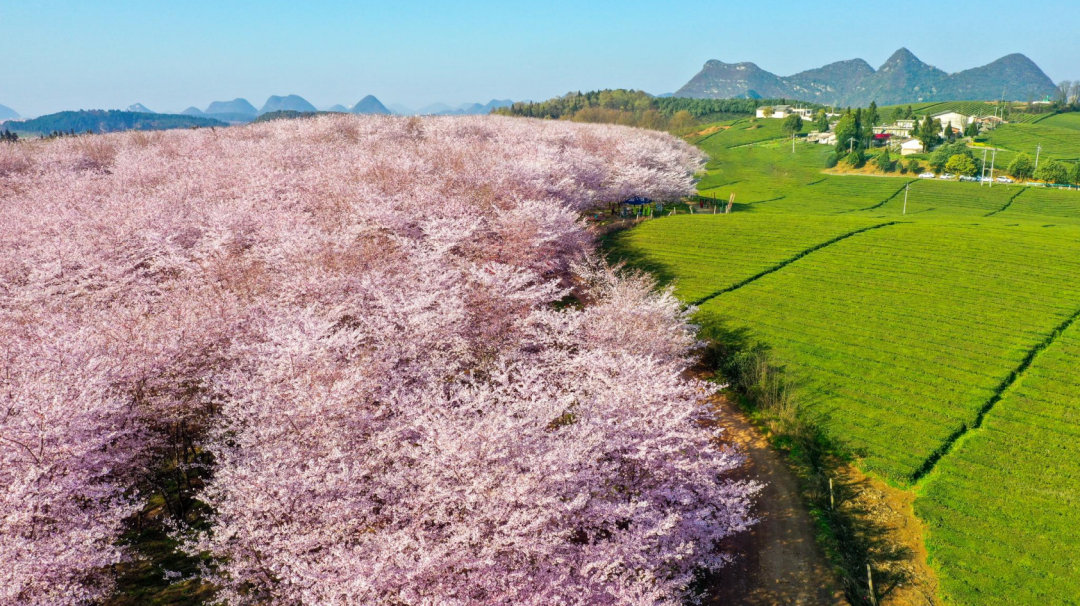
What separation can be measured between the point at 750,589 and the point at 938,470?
12.4 meters

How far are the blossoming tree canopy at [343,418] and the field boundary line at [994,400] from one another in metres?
10.5

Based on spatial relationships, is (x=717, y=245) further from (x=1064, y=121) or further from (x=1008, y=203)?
(x=1064, y=121)

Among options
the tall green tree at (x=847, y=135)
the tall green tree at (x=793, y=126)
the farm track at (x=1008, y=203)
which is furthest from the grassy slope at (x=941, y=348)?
the tall green tree at (x=793, y=126)

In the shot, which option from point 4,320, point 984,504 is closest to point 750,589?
point 984,504

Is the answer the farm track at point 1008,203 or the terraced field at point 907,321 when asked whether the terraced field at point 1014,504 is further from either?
the farm track at point 1008,203

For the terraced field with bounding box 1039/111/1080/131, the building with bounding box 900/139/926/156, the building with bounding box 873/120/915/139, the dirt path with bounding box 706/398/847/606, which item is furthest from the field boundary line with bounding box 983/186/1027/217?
the terraced field with bounding box 1039/111/1080/131

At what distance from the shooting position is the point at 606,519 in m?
16.3

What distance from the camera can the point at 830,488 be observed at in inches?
910

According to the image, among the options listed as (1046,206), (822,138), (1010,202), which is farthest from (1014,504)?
(822,138)

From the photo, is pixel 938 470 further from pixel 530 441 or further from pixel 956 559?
pixel 530 441

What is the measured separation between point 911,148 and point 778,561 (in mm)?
151182

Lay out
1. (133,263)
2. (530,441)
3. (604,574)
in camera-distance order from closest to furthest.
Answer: (604,574) < (530,441) < (133,263)

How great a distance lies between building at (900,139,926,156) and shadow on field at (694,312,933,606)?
13229cm

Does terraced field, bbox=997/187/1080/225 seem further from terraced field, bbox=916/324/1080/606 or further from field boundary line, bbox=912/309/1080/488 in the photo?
terraced field, bbox=916/324/1080/606
